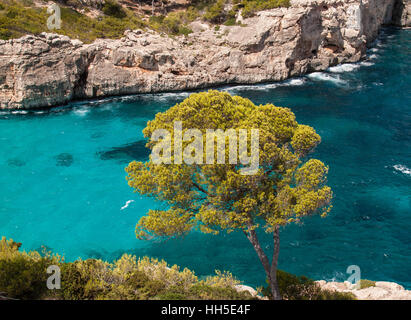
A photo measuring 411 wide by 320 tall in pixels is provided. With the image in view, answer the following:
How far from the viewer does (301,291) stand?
21.0 meters

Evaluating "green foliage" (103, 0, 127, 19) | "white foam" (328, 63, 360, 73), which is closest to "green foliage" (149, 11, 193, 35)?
"green foliage" (103, 0, 127, 19)

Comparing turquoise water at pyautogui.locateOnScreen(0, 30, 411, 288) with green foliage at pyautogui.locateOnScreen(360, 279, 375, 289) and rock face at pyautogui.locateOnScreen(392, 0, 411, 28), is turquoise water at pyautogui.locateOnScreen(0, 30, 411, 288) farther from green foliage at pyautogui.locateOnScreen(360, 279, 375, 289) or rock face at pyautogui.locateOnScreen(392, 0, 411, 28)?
rock face at pyautogui.locateOnScreen(392, 0, 411, 28)

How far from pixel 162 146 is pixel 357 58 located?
189 feet

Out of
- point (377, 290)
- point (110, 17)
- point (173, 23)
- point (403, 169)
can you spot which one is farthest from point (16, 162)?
point (173, 23)

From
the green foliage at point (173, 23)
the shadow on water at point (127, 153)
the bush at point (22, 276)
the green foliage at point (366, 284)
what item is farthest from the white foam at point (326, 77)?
the bush at point (22, 276)

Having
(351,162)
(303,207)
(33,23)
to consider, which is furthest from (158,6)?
(303,207)

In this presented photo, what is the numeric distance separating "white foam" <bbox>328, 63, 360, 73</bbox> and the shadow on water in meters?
39.2

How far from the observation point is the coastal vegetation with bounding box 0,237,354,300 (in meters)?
18.6

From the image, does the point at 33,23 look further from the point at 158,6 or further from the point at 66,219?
the point at 66,219

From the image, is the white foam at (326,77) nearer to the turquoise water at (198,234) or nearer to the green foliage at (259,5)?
the turquoise water at (198,234)

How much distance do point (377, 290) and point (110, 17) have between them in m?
61.6

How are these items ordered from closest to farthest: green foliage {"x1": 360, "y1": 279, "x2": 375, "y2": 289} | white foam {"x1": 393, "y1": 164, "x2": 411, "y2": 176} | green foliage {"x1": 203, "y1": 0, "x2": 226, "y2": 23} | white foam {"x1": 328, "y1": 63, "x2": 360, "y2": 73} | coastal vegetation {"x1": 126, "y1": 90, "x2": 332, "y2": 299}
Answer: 1. coastal vegetation {"x1": 126, "y1": 90, "x2": 332, "y2": 299}
2. green foliage {"x1": 360, "y1": 279, "x2": 375, "y2": 289}
3. white foam {"x1": 393, "y1": 164, "x2": 411, "y2": 176}
4. white foam {"x1": 328, "y1": 63, "x2": 360, "y2": 73}
5. green foliage {"x1": 203, "y1": 0, "x2": 226, "y2": 23}

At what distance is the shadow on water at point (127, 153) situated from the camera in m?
39.5

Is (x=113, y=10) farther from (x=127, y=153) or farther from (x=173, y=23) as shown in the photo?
(x=127, y=153)
